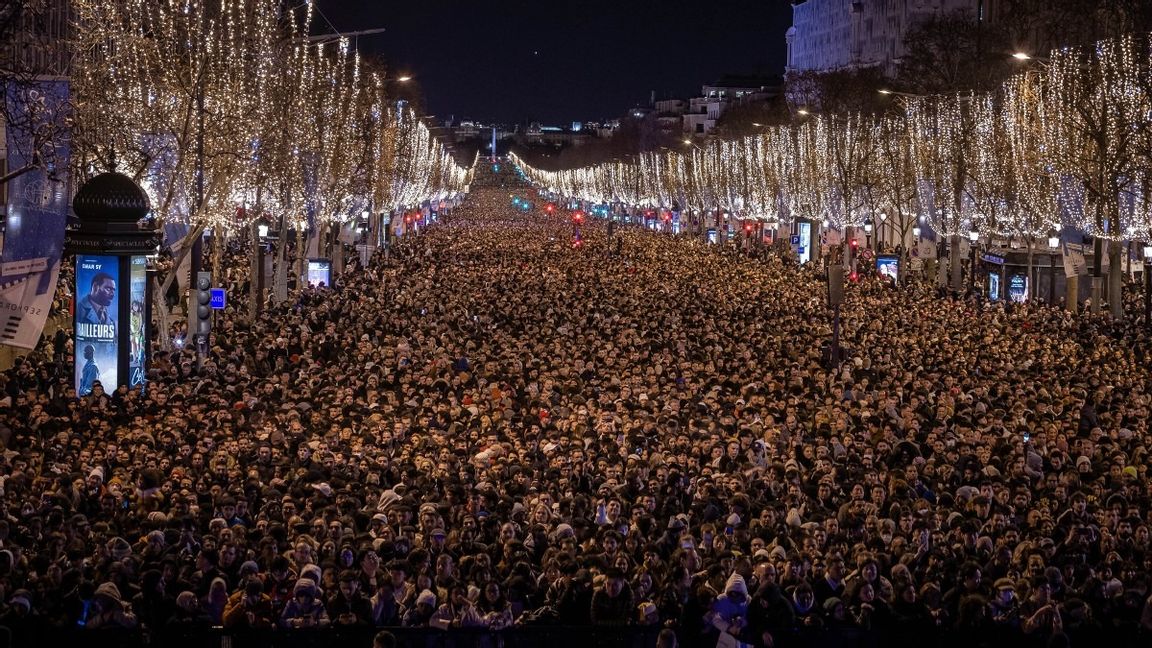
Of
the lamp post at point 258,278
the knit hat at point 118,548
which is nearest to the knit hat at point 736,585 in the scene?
the knit hat at point 118,548

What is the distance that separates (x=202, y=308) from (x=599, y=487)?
13713 millimetres

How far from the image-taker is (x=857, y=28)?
399ft

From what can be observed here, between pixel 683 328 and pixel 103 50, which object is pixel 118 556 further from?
pixel 103 50

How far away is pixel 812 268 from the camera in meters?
56.0

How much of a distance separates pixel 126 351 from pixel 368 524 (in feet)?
37.7

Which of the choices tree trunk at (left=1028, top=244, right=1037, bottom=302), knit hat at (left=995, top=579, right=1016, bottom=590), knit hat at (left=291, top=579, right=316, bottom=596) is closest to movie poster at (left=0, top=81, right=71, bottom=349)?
knit hat at (left=291, top=579, right=316, bottom=596)

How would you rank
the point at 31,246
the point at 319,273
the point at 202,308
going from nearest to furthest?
the point at 31,246, the point at 202,308, the point at 319,273

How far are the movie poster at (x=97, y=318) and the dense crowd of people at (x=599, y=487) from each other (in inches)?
21.0

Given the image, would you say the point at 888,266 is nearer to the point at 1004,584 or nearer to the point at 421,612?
the point at 1004,584

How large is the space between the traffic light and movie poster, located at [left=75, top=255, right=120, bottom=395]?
281 cm

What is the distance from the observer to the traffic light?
26.9 m

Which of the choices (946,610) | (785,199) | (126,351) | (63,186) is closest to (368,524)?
(946,610)

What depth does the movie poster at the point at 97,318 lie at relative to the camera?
78.9 feet

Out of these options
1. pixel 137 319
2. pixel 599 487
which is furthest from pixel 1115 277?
pixel 599 487
